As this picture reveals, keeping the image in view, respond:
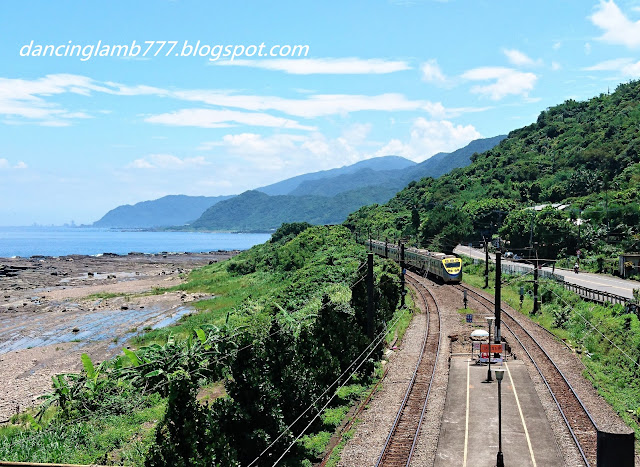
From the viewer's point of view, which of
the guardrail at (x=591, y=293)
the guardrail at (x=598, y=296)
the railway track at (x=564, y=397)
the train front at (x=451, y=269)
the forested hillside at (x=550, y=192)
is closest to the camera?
the railway track at (x=564, y=397)

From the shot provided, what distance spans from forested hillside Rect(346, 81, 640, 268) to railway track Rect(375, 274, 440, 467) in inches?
1397

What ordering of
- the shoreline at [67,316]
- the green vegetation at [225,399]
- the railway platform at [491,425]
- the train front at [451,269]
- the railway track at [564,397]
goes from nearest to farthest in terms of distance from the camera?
the green vegetation at [225,399] < the railway platform at [491,425] < the railway track at [564,397] < the shoreline at [67,316] < the train front at [451,269]

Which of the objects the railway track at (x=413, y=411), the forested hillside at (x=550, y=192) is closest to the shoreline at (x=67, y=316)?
the railway track at (x=413, y=411)

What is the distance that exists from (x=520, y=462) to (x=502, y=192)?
112249 mm

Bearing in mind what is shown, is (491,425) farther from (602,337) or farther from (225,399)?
(602,337)

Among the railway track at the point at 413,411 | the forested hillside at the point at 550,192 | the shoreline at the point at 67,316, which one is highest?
the forested hillside at the point at 550,192

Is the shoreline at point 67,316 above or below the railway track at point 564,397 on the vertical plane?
below

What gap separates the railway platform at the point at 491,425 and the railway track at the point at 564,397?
2.95ft

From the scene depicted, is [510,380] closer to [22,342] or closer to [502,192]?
[22,342]

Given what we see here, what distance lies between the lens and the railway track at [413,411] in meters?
20.9

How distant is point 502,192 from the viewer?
125438 millimetres

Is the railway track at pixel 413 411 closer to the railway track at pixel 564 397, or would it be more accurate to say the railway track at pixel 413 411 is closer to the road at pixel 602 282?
the railway track at pixel 564 397

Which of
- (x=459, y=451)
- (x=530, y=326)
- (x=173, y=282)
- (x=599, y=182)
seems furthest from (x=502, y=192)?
(x=459, y=451)

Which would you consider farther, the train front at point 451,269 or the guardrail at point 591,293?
the train front at point 451,269
